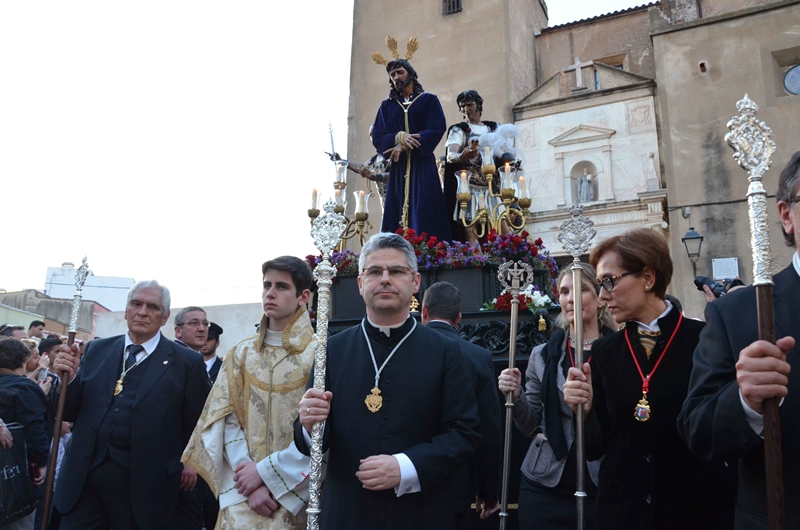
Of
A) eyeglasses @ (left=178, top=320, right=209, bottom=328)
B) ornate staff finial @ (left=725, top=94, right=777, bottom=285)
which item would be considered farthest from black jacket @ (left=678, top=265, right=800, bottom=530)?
eyeglasses @ (left=178, top=320, right=209, bottom=328)

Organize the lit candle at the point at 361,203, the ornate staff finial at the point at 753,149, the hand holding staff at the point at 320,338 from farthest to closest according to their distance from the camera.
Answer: the lit candle at the point at 361,203 < the hand holding staff at the point at 320,338 < the ornate staff finial at the point at 753,149

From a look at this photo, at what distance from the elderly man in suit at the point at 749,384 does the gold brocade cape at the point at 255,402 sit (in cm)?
196

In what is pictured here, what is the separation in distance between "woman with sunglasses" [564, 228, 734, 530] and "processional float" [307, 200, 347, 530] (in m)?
1.15

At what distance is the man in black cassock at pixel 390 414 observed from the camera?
2.53 m

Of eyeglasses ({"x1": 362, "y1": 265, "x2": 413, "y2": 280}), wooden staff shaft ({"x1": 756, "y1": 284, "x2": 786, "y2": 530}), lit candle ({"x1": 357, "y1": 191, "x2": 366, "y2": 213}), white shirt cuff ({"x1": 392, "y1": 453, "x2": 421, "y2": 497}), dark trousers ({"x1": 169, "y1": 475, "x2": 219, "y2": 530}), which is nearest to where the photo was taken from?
wooden staff shaft ({"x1": 756, "y1": 284, "x2": 786, "y2": 530})

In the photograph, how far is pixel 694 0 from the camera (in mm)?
20688

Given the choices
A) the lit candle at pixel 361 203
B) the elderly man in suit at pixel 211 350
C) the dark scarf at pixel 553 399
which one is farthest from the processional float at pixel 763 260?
the lit candle at pixel 361 203

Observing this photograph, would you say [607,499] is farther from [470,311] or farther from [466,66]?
[466,66]

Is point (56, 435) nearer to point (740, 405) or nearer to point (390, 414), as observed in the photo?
point (390, 414)

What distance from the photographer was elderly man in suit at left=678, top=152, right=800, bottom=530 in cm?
175

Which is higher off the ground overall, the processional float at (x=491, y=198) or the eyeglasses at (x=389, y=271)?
the processional float at (x=491, y=198)

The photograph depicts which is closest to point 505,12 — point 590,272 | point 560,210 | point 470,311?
point 560,210

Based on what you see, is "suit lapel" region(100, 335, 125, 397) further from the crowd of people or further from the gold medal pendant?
the gold medal pendant

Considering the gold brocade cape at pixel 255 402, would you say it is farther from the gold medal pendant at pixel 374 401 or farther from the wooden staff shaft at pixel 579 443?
the wooden staff shaft at pixel 579 443
